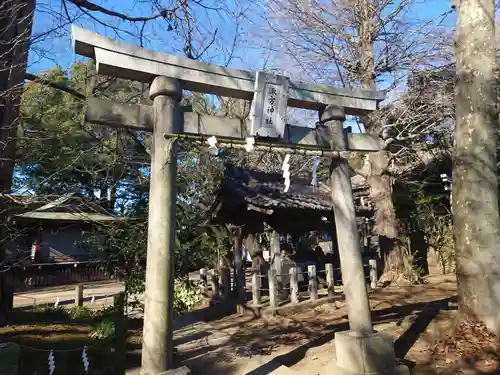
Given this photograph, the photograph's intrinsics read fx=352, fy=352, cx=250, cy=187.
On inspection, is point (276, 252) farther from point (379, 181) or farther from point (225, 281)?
point (379, 181)

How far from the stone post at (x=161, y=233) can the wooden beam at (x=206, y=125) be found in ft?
0.55

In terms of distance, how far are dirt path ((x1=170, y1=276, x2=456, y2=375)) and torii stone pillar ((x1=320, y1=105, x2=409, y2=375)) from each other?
55 centimetres

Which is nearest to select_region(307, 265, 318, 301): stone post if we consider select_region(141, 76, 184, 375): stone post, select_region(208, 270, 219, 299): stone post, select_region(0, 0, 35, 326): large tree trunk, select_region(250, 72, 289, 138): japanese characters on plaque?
select_region(208, 270, 219, 299): stone post

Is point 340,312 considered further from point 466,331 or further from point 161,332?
point 161,332

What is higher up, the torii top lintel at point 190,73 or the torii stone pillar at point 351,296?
the torii top lintel at point 190,73

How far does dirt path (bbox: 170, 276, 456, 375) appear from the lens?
5.33 meters

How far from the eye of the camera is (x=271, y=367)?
5.02m

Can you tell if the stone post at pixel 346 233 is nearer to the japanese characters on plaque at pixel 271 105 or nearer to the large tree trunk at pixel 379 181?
the japanese characters on plaque at pixel 271 105

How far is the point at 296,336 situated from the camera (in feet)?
23.1

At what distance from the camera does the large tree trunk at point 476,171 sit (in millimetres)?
4844

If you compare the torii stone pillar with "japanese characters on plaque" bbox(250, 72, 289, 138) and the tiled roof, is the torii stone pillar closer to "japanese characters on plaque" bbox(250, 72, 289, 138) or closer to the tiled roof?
"japanese characters on plaque" bbox(250, 72, 289, 138)

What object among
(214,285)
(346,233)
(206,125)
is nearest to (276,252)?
(214,285)

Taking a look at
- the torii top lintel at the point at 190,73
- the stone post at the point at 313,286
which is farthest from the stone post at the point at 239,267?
the torii top lintel at the point at 190,73

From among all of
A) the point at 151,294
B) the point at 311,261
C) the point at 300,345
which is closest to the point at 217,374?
the point at 300,345
